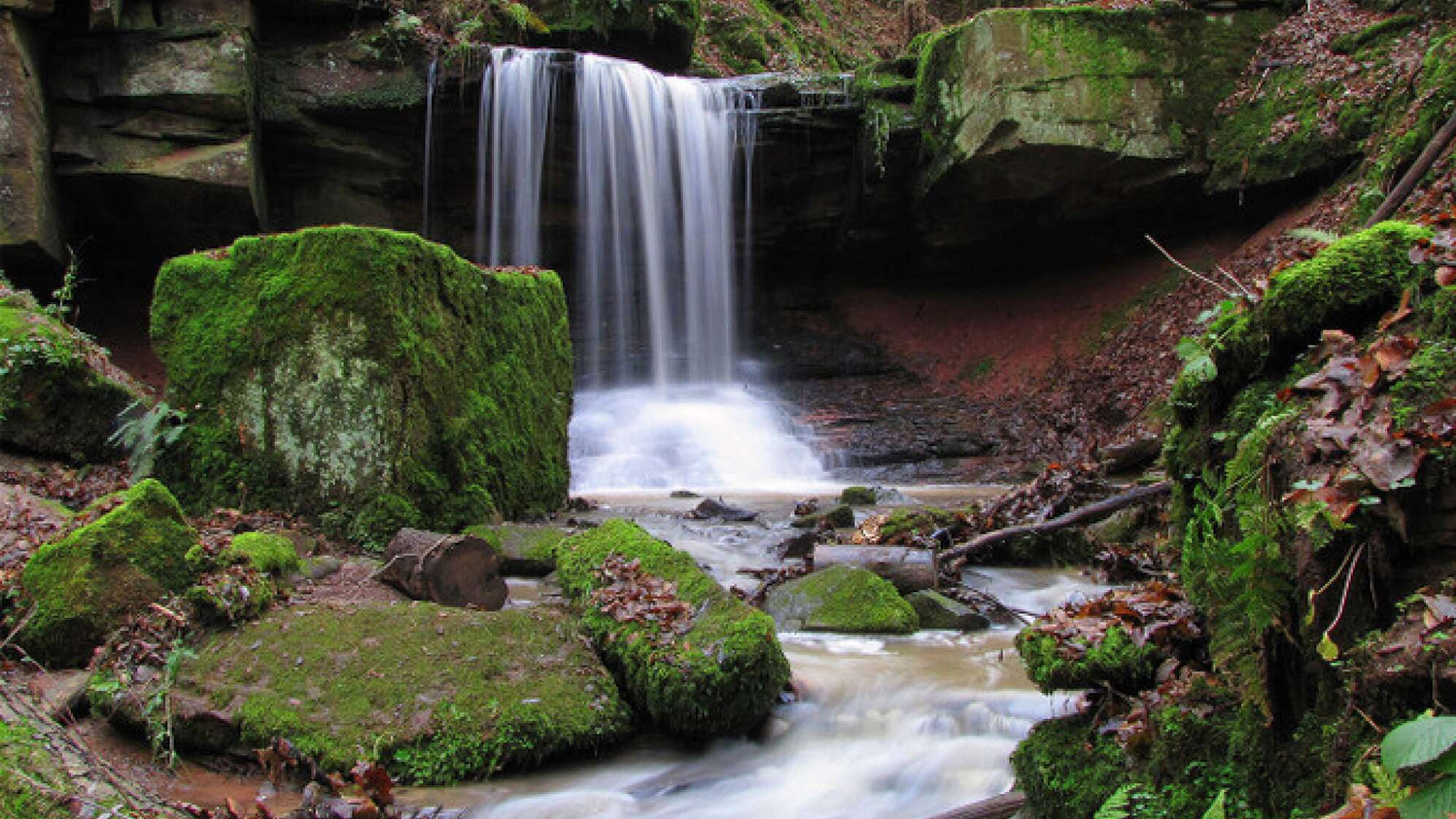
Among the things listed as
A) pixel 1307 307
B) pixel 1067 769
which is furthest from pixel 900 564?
pixel 1307 307

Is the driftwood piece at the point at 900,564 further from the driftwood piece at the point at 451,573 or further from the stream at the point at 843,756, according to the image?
the driftwood piece at the point at 451,573

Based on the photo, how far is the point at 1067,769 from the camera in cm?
257

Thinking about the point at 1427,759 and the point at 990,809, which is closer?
the point at 1427,759

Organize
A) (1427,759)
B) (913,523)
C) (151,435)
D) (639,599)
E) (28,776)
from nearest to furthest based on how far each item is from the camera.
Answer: (1427,759), (28,776), (639,599), (151,435), (913,523)

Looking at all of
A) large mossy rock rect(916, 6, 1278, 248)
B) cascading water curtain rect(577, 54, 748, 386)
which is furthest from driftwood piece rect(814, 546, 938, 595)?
cascading water curtain rect(577, 54, 748, 386)

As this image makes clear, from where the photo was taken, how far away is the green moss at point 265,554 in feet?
13.8

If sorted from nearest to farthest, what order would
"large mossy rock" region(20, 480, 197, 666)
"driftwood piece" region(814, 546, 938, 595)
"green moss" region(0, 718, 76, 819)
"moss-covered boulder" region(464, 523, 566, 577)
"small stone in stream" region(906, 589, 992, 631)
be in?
"green moss" region(0, 718, 76, 819), "large mossy rock" region(20, 480, 197, 666), "small stone in stream" region(906, 589, 992, 631), "driftwood piece" region(814, 546, 938, 595), "moss-covered boulder" region(464, 523, 566, 577)

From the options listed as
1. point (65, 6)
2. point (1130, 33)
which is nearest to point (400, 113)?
point (65, 6)

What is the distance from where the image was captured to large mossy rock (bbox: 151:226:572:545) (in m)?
5.91

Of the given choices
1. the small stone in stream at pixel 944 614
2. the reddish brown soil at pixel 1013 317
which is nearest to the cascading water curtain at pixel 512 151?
the reddish brown soil at pixel 1013 317

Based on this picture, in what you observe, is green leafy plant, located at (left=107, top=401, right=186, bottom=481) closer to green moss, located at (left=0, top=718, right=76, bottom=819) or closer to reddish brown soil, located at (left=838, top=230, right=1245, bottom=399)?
green moss, located at (left=0, top=718, right=76, bottom=819)

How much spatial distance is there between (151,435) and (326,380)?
4.19 feet

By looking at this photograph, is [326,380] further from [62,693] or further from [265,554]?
[62,693]

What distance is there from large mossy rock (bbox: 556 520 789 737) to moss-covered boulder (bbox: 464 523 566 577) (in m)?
1.46
